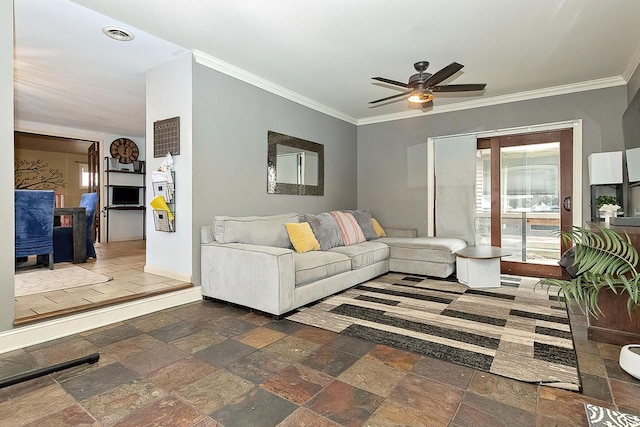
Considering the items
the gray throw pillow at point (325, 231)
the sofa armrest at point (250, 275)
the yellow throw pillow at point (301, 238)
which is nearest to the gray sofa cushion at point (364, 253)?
the gray throw pillow at point (325, 231)

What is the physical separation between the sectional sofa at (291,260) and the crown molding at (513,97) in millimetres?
1976

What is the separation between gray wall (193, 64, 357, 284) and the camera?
347cm

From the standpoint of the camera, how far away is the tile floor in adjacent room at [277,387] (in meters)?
1.56

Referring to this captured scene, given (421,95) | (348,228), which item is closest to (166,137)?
(348,228)

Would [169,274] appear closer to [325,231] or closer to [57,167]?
[325,231]

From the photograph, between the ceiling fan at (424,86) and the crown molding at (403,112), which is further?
the crown molding at (403,112)

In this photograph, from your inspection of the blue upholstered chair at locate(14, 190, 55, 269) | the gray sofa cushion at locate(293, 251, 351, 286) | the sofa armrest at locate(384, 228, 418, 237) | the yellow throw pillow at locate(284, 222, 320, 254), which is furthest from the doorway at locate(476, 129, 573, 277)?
the blue upholstered chair at locate(14, 190, 55, 269)

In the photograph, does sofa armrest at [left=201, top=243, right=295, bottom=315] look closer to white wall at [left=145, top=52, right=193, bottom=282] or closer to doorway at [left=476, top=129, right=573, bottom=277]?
white wall at [left=145, top=52, right=193, bottom=282]

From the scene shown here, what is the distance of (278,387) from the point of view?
181cm

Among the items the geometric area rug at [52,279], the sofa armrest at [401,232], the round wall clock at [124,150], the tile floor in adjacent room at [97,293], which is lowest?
the tile floor in adjacent room at [97,293]

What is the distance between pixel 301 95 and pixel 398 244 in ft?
8.20

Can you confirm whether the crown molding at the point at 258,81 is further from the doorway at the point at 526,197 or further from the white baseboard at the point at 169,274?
the doorway at the point at 526,197

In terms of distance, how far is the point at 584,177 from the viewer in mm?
4254

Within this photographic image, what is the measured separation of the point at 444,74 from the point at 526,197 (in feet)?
8.71
